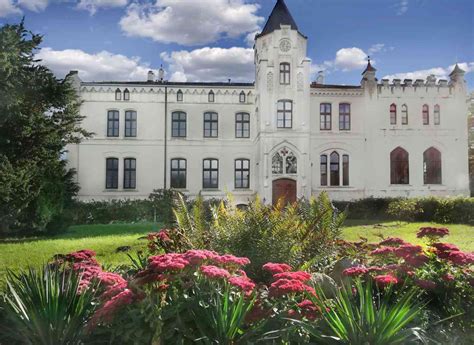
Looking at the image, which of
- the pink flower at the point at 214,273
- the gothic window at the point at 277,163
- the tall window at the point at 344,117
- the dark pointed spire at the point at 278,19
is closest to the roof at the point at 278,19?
the dark pointed spire at the point at 278,19

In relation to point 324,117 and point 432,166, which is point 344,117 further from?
point 432,166

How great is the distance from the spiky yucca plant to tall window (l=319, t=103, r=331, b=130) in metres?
26.3

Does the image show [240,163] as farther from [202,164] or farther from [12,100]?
[12,100]

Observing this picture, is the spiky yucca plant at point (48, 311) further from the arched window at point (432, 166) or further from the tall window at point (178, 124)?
the arched window at point (432, 166)

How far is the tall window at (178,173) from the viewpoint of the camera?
29781 mm

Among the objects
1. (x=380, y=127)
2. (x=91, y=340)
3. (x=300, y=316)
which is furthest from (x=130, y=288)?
(x=380, y=127)

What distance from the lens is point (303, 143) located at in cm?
2784

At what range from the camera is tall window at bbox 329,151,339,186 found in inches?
1168

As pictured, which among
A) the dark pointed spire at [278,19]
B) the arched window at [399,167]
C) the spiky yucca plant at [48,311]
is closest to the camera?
the spiky yucca plant at [48,311]

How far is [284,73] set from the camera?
2839 cm

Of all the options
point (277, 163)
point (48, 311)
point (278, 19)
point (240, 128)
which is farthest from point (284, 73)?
point (48, 311)

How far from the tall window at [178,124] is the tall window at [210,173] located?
2348 millimetres

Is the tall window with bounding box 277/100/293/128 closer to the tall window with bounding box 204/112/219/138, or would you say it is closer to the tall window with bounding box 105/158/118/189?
the tall window with bounding box 204/112/219/138

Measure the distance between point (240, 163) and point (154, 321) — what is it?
86.2 ft
